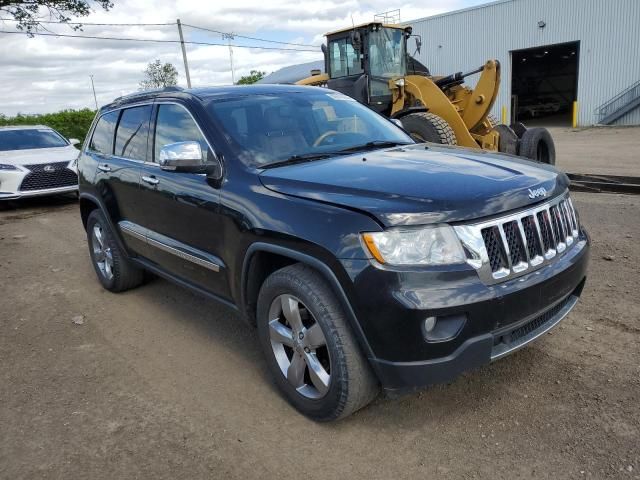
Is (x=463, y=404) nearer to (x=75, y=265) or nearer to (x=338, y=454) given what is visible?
(x=338, y=454)

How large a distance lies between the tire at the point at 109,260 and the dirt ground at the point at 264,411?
59cm

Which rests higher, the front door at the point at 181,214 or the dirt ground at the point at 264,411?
the front door at the point at 181,214

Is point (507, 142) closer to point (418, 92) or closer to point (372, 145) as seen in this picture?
point (418, 92)

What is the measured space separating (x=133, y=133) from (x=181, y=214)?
4.15 feet

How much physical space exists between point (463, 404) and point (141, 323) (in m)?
2.73

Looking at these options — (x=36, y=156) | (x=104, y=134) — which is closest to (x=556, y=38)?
(x=36, y=156)

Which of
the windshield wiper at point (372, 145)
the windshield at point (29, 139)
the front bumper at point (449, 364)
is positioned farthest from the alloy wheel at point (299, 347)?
the windshield at point (29, 139)

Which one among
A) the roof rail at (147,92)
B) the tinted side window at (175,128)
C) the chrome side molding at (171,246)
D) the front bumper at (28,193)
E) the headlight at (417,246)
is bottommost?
the front bumper at (28,193)

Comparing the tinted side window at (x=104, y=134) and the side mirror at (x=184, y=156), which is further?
the tinted side window at (x=104, y=134)

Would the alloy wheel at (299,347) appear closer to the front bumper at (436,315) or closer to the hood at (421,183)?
the front bumper at (436,315)

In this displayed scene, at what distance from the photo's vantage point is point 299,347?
2.86 metres

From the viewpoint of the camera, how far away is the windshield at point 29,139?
37.3 feet

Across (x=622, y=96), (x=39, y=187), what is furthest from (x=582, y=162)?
(x=622, y=96)

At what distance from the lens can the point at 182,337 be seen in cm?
412
